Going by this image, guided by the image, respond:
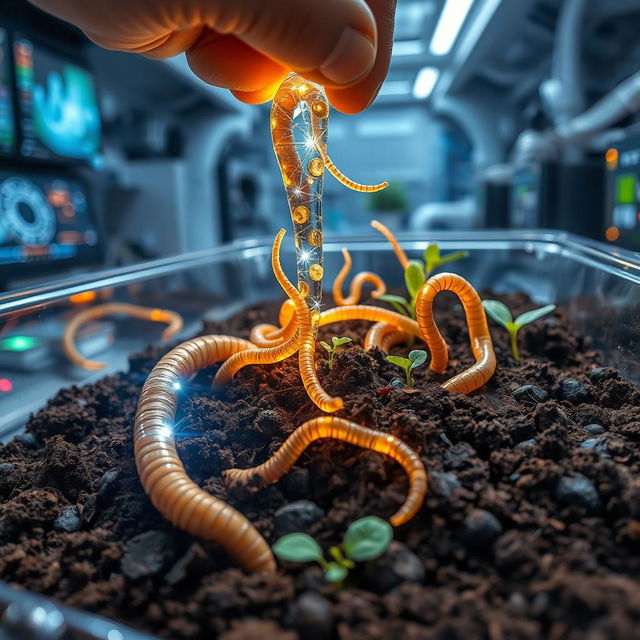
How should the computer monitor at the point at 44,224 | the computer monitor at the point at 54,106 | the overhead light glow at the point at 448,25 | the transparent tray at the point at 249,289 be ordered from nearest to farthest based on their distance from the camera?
the transparent tray at the point at 249,289 → the computer monitor at the point at 44,224 → the computer monitor at the point at 54,106 → the overhead light glow at the point at 448,25

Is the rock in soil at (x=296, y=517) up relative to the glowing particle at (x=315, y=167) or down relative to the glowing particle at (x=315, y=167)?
down

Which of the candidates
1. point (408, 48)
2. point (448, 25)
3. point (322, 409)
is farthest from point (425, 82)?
point (322, 409)

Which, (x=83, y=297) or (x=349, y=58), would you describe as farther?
(x=83, y=297)

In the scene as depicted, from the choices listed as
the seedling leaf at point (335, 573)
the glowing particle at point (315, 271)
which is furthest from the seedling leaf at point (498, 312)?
the seedling leaf at point (335, 573)

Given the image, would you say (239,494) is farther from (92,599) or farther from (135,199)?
(135,199)

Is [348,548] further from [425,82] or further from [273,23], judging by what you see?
[425,82]

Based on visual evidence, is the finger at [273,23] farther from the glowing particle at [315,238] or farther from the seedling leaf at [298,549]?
the seedling leaf at [298,549]

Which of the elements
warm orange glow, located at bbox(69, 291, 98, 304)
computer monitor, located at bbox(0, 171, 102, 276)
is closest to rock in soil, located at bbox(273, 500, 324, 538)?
warm orange glow, located at bbox(69, 291, 98, 304)

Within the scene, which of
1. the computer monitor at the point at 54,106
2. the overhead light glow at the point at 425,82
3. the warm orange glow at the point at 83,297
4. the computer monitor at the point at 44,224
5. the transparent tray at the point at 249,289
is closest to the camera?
the transparent tray at the point at 249,289

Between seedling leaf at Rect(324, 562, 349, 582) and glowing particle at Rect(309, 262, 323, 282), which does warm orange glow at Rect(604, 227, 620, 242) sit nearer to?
glowing particle at Rect(309, 262, 323, 282)
